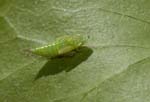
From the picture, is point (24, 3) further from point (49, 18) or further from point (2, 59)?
point (2, 59)

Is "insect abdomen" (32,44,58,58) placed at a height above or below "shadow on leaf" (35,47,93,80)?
above

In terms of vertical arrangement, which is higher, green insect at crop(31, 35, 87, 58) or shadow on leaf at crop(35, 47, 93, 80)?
green insect at crop(31, 35, 87, 58)

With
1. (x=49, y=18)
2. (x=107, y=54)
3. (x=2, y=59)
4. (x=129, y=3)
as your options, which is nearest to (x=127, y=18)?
(x=129, y=3)

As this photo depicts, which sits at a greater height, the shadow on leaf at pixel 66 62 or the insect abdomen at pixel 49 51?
the insect abdomen at pixel 49 51
